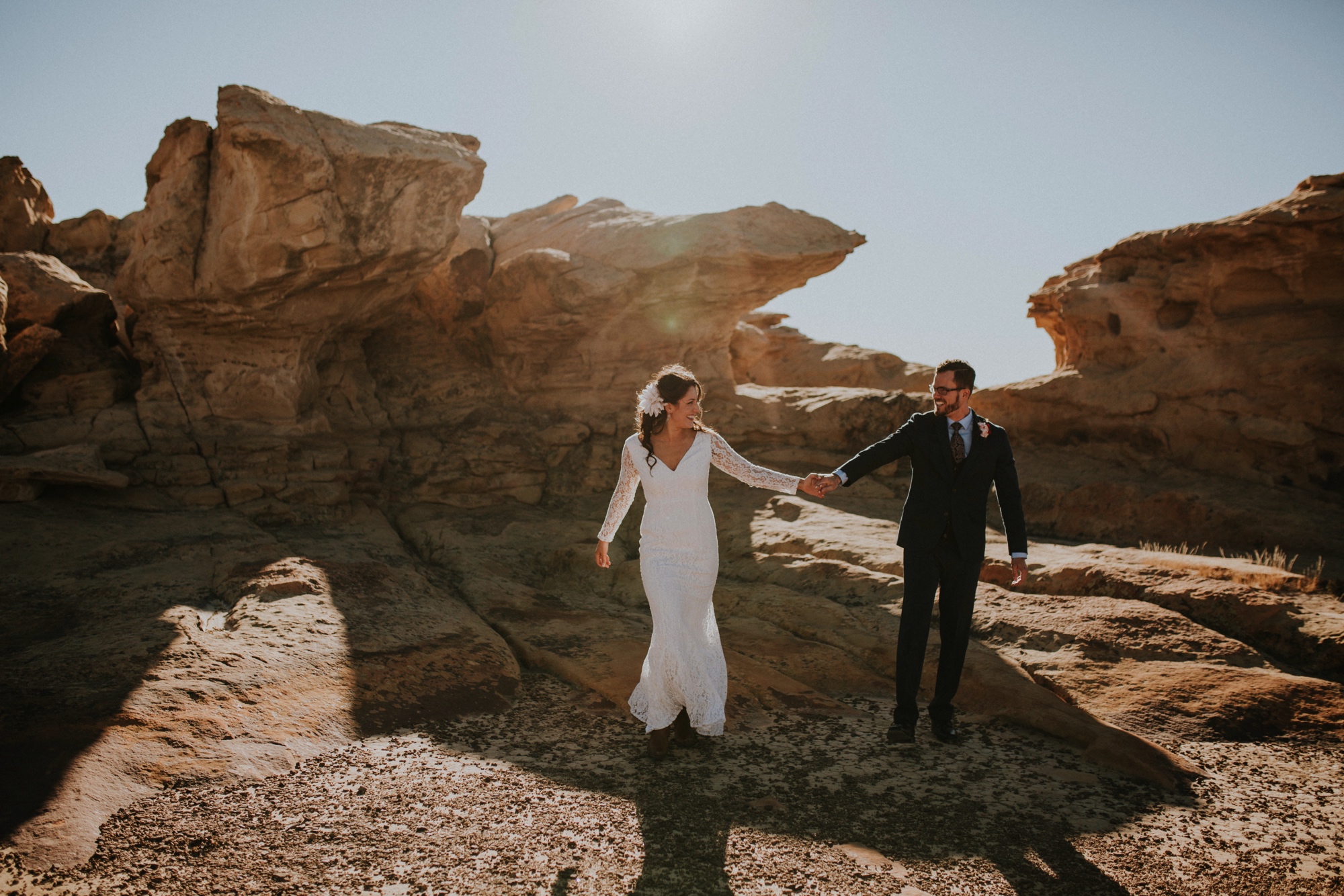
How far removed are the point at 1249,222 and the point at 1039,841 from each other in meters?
10.1

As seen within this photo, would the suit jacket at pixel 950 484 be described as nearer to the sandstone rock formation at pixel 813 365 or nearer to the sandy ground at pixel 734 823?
the sandy ground at pixel 734 823

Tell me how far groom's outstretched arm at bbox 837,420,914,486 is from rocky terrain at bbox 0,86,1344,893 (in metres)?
1.37

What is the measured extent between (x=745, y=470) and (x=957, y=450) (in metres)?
1.08

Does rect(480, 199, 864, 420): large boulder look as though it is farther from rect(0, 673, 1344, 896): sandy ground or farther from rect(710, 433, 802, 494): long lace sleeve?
rect(0, 673, 1344, 896): sandy ground

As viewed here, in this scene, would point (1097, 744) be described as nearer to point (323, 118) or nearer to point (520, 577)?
point (520, 577)

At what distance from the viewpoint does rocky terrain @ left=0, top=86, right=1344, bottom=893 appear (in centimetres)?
305

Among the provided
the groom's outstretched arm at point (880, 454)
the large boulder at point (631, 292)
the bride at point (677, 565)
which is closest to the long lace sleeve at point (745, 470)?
the bride at point (677, 565)

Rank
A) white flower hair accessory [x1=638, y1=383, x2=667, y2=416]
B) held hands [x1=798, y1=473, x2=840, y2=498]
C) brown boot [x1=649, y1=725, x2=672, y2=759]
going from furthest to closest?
1. held hands [x1=798, y1=473, x2=840, y2=498]
2. white flower hair accessory [x1=638, y1=383, x2=667, y2=416]
3. brown boot [x1=649, y1=725, x2=672, y2=759]

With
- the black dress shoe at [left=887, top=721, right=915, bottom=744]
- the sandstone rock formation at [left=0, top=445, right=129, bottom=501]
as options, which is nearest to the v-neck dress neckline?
the black dress shoe at [left=887, top=721, right=915, bottom=744]

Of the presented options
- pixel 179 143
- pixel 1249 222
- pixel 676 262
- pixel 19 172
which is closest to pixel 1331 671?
pixel 1249 222

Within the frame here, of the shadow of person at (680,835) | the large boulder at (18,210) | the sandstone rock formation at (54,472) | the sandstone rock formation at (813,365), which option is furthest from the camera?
the sandstone rock formation at (813,365)

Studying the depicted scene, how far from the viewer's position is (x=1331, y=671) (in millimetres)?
4617

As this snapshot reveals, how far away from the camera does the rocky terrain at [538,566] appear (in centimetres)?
305

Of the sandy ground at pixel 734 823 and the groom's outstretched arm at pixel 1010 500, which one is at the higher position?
the groom's outstretched arm at pixel 1010 500
